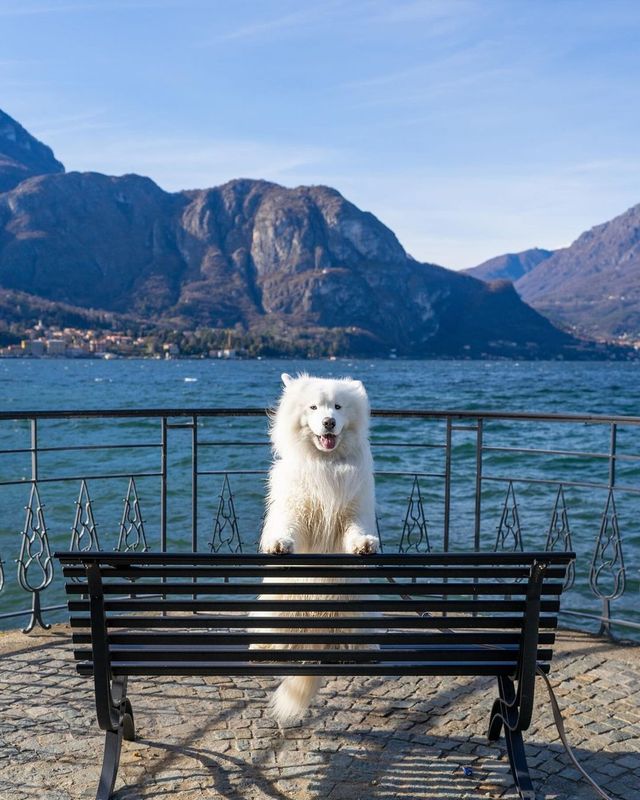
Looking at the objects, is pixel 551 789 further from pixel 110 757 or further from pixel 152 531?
Answer: pixel 152 531

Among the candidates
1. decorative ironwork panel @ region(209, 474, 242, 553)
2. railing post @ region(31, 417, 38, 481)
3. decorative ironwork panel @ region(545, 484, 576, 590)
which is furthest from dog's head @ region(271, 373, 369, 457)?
decorative ironwork panel @ region(545, 484, 576, 590)

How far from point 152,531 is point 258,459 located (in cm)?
1105

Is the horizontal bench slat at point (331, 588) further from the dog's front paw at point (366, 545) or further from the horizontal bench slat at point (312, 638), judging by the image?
the dog's front paw at point (366, 545)

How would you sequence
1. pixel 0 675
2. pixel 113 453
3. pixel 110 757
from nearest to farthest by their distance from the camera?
pixel 110 757 → pixel 0 675 → pixel 113 453

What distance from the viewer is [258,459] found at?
2670 centimetres

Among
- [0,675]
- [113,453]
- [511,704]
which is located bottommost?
[113,453]

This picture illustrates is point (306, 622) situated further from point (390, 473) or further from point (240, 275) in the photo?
point (240, 275)

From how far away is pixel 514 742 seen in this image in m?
3.33

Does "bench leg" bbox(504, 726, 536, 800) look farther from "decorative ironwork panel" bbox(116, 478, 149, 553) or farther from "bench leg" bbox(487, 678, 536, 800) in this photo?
"decorative ironwork panel" bbox(116, 478, 149, 553)

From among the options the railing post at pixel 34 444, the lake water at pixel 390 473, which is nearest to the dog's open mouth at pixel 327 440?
the lake water at pixel 390 473

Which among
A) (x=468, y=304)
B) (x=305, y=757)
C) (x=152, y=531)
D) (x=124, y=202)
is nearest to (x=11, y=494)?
(x=152, y=531)

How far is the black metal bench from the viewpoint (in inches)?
→ 116

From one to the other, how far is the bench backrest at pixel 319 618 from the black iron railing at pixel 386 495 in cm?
176

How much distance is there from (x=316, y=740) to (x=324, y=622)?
3.27 ft
